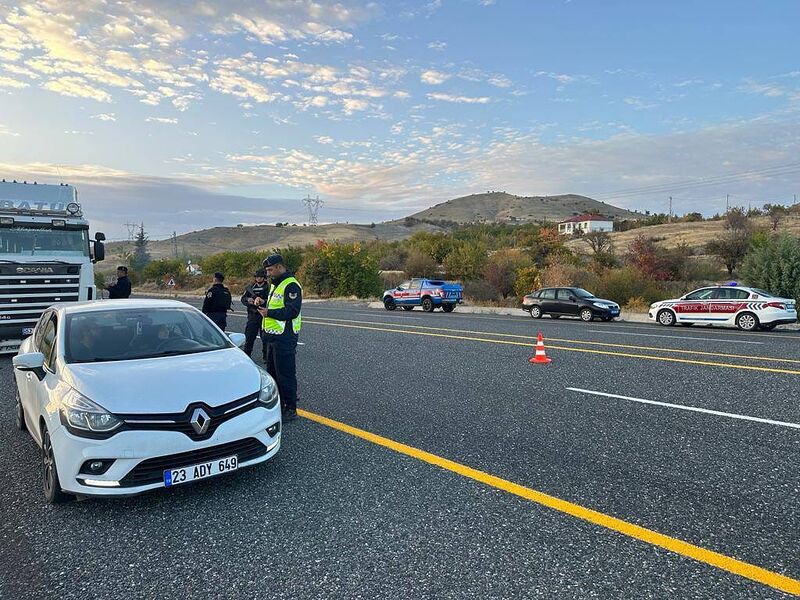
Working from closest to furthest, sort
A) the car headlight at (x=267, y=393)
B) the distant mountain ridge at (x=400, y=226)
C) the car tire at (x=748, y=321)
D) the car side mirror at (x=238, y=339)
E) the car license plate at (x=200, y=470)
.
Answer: the car license plate at (x=200, y=470) → the car headlight at (x=267, y=393) → the car side mirror at (x=238, y=339) → the car tire at (x=748, y=321) → the distant mountain ridge at (x=400, y=226)

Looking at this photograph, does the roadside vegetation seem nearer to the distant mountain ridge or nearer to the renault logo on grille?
the renault logo on grille

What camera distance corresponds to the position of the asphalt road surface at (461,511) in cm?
301

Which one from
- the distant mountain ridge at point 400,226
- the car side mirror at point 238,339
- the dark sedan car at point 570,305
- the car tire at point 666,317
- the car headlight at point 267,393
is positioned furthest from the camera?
the distant mountain ridge at point 400,226

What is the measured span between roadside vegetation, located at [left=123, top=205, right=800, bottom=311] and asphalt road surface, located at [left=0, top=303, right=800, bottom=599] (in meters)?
20.3

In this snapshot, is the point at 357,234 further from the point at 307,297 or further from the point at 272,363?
the point at 272,363

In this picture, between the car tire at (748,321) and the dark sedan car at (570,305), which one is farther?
the dark sedan car at (570,305)

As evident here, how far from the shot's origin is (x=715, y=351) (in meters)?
11.7

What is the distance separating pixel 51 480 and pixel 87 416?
2.30ft

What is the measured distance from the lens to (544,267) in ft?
124

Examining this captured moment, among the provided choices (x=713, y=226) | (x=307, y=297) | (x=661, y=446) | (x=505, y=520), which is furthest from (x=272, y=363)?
(x=713, y=226)

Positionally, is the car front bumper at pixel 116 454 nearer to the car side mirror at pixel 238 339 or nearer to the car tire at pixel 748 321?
the car side mirror at pixel 238 339

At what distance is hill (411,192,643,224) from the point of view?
145m

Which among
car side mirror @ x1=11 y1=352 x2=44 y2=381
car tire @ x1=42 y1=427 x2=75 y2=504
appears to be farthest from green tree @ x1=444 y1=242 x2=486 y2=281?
car tire @ x1=42 y1=427 x2=75 y2=504

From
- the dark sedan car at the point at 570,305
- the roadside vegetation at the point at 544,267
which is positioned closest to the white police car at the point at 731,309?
the dark sedan car at the point at 570,305
